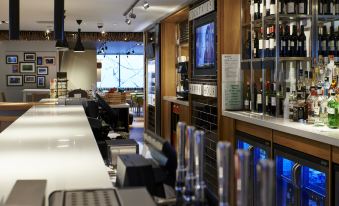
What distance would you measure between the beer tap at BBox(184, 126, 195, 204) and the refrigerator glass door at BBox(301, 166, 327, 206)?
259cm

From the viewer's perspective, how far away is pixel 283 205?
4223 millimetres

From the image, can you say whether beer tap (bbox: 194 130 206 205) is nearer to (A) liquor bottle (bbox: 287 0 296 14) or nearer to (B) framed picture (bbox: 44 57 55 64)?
(A) liquor bottle (bbox: 287 0 296 14)

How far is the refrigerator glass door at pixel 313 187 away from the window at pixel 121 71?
2206 centimetres

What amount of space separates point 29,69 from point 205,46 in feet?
34.2

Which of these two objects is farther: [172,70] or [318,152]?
[172,70]

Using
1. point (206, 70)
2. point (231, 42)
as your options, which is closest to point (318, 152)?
point (231, 42)

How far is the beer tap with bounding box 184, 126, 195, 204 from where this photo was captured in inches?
43.1

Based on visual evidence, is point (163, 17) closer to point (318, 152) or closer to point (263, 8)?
point (263, 8)

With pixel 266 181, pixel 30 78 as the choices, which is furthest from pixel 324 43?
pixel 30 78

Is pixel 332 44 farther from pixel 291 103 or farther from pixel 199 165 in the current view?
pixel 199 165

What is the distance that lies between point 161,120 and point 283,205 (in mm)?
6228

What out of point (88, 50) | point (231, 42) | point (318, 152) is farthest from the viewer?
point (88, 50)

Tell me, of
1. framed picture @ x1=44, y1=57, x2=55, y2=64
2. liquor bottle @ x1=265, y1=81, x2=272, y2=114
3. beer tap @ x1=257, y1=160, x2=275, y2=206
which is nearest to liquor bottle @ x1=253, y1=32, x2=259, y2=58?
liquor bottle @ x1=265, y1=81, x2=272, y2=114

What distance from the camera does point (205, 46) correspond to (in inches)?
266
